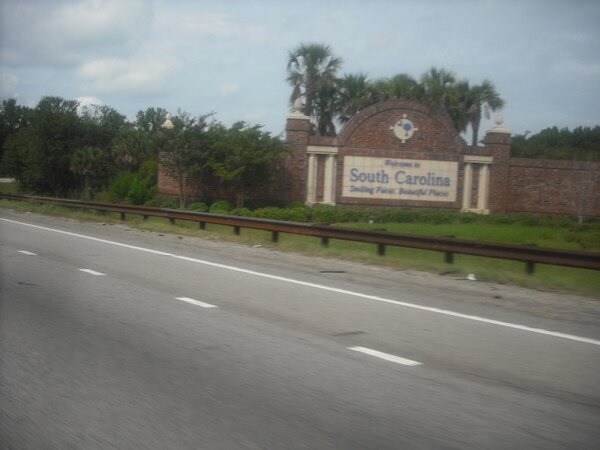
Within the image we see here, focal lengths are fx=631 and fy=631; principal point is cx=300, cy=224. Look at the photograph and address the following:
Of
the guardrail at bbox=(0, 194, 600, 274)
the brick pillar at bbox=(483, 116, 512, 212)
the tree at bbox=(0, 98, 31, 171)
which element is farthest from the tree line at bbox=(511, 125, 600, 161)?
the tree at bbox=(0, 98, 31, 171)

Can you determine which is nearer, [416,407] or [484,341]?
[416,407]

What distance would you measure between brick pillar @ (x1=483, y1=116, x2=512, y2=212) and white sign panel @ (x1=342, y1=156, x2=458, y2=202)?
225 cm

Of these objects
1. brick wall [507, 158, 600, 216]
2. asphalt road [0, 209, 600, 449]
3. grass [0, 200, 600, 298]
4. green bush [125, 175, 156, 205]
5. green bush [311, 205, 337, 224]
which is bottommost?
asphalt road [0, 209, 600, 449]

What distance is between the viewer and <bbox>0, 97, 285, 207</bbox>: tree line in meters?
32.5

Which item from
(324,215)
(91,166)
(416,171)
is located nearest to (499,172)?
(416,171)

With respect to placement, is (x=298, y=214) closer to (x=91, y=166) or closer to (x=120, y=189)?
(x=120, y=189)

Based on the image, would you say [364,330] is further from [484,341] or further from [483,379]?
[483,379]

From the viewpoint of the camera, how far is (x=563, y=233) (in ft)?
92.0

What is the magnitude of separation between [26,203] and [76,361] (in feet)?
Answer: 91.6

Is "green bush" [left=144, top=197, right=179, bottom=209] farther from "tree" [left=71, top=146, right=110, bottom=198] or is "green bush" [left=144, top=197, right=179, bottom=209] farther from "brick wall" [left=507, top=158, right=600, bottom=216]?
"brick wall" [left=507, top=158, right=600, bottom=216]

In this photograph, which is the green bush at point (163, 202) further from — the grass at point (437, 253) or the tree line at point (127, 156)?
the grass at point (437, 253)

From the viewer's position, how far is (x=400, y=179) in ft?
113

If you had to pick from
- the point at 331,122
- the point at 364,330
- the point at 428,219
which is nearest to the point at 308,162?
the point at 428,219

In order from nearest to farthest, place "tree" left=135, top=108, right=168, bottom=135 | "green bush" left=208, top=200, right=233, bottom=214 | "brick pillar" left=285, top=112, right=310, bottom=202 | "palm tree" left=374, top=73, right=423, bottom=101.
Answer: "green bush" left=208, top=200, right=233, bottom=214 → "brick pillar" left=285, top=112, right=310, bottom=202 → "palm tree" left=374, top=73, right=423, bottom=101 → "tree" left=135, top=108, right=168, bottom=135
